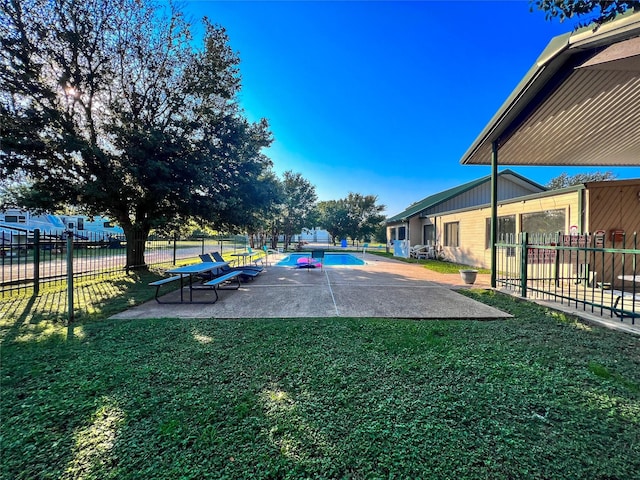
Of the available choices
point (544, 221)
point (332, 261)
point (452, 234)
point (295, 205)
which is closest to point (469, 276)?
point (544, 221)

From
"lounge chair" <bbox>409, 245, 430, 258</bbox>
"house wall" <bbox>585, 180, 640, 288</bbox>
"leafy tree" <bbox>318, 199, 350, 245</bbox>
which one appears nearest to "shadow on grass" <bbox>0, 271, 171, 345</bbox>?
"house wall" <bbox>585, 180, 640, 288</bbox>

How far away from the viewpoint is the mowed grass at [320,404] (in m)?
1.80

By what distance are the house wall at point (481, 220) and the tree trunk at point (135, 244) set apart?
14923 millimetres

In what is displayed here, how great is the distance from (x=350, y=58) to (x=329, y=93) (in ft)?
10.6

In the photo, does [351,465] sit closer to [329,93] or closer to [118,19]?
[118,19]

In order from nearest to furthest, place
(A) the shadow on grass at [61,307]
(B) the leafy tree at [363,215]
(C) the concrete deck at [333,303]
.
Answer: (A) the shadow on grass at [61,307]
(C) the concrete deck at [333,303]
(B) the leafy tree at [363,215]

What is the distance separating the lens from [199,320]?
4957 millimetres

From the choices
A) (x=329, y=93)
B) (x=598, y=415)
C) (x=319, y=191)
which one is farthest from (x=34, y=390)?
(x=319, y=191)

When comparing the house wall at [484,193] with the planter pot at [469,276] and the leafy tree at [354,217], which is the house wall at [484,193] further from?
the leafy tree at [354,217]

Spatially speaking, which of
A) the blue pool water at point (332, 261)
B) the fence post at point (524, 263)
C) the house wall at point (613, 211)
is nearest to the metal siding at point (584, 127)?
the house wall at point (613, 211)

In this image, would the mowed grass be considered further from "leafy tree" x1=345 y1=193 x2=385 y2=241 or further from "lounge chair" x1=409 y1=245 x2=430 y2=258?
"leafy tree" x1=345 y1=193 x2=385 y2=241

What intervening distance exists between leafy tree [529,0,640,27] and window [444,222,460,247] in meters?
12.2

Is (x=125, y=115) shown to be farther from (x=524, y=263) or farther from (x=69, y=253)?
(x=524, y=263)

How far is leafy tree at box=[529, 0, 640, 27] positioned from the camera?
3793mm
